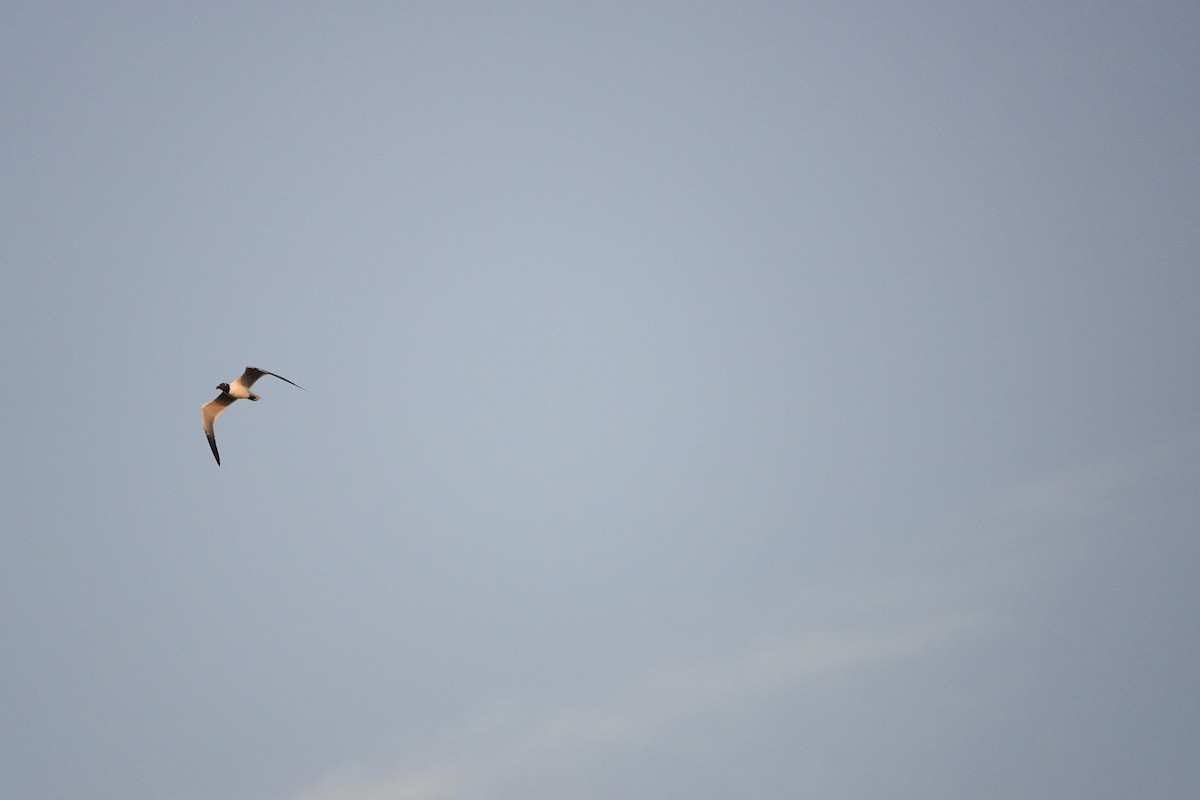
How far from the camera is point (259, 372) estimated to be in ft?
214

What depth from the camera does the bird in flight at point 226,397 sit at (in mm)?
67012

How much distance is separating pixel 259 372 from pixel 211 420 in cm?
931

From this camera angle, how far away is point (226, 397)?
70375 millimetres

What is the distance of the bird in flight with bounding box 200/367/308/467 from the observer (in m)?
67.0

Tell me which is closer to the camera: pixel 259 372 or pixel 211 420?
pixel 259 372

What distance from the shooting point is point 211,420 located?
235 ft
